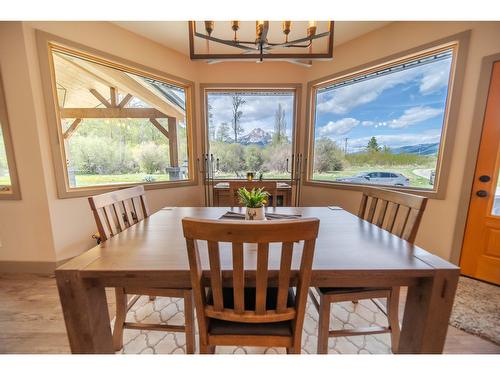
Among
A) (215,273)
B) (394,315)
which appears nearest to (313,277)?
(215,273)

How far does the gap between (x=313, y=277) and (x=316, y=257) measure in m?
0.10

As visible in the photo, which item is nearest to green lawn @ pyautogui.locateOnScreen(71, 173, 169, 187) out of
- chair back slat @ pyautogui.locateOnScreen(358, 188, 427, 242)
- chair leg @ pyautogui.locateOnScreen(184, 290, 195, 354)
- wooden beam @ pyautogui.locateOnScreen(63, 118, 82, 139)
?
wooden beam @ pyautogui.locateOnScreen(63, 118, 82, 139)

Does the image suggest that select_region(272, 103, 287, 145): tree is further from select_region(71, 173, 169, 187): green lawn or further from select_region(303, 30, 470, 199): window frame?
select_region(71, 173, 169, 187): green lawn

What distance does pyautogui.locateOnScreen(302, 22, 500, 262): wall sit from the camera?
5.98 ft

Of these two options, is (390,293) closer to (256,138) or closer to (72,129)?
(256,138)

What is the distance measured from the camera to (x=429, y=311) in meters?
0.83

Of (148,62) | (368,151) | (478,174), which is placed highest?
(148,62)

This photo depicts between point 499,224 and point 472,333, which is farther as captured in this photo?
point 499,224

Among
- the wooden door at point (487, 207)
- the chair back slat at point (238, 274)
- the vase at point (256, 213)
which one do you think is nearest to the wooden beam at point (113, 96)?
the vase at point (256, 213)

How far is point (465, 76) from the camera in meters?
1.90

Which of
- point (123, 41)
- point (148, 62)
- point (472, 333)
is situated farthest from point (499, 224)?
point (123, 41)

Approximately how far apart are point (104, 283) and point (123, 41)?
2728mm

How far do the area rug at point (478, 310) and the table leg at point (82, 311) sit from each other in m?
2.22
